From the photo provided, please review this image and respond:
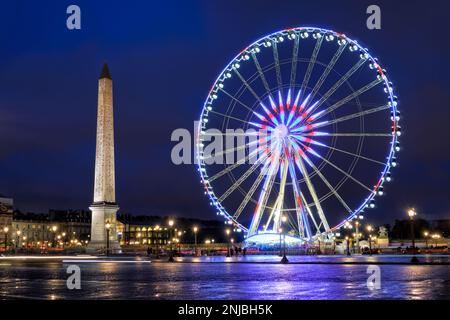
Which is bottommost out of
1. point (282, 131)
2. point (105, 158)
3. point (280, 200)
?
point (280, 200)

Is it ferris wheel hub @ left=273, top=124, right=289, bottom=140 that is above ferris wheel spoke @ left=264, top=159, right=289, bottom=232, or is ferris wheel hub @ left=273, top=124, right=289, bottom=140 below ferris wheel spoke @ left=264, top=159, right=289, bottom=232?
above

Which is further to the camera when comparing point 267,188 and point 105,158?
point 105,158

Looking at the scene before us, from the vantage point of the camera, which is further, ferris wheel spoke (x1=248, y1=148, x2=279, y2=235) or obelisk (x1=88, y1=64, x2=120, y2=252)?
obelisk (x1=88, y1=64, x2=120, y2=252)

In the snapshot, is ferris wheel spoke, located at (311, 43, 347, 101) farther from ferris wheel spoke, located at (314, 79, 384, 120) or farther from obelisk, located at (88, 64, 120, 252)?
obelisk, located at (88, 64, 120, 252)

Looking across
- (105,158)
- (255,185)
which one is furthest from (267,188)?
(105,158)

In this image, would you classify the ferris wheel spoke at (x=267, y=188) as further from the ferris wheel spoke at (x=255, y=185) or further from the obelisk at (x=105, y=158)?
the obelisk at (x=105, y=158)

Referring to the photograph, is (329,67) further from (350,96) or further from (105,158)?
(105,158)

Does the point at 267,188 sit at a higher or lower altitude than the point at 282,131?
lower

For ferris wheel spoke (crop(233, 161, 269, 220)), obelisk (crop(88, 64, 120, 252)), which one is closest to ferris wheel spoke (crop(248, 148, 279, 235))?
ferris wheel spoke (crop(233, 161, 269, 220))

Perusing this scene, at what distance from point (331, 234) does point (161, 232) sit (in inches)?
5045

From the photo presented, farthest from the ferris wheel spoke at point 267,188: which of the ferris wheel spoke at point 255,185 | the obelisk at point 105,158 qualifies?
the obelisk at point 105,158

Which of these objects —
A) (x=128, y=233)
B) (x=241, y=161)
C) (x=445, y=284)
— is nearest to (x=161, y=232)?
(x=128, y=233)
